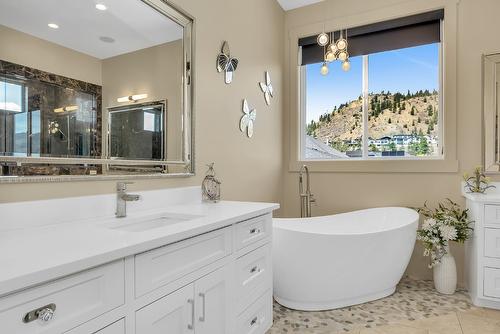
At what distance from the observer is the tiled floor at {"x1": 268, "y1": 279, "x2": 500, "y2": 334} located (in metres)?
2.07

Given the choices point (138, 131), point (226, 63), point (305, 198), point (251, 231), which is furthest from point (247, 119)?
point (251, 231)

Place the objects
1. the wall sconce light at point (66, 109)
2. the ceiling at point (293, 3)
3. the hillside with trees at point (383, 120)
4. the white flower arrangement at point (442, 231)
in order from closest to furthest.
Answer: the wall sconce light at point (66, 109) < the white flower arrangement at point (442, 231) < the hillside with trees at point (383, 120) < the ceiling at point (293, 3)

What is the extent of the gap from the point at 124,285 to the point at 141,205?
79cm

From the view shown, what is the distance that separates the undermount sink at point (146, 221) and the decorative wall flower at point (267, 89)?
73.6 inches

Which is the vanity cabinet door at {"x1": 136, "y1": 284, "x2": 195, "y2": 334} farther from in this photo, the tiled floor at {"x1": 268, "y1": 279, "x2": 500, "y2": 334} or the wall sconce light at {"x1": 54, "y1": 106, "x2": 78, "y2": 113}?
the tiled floor at {"x1": 268, "y1": 279, "x2": 500, "y2": 334}

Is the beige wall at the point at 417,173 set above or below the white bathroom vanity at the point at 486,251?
above

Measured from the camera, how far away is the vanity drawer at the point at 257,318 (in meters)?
1.61

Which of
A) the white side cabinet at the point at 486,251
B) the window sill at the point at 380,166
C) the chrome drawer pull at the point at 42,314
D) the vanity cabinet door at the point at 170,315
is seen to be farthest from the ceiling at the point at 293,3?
the chrome drawer pull at the point at 42,314

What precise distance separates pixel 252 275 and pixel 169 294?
669 millimetres

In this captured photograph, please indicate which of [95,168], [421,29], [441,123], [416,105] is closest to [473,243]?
[441,123]

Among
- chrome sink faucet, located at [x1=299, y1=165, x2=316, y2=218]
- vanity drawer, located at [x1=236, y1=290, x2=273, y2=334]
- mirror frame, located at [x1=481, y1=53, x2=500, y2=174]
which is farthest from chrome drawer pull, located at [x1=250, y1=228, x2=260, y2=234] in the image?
mirror frame, located at [x1=481, y1=53, x2=500, y2=174]

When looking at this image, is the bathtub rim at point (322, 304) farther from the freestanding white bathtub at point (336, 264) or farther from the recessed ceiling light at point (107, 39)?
the recessed ceiling light at point (107, 39)

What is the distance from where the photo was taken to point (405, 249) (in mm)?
2486

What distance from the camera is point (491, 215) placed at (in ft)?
7.68
